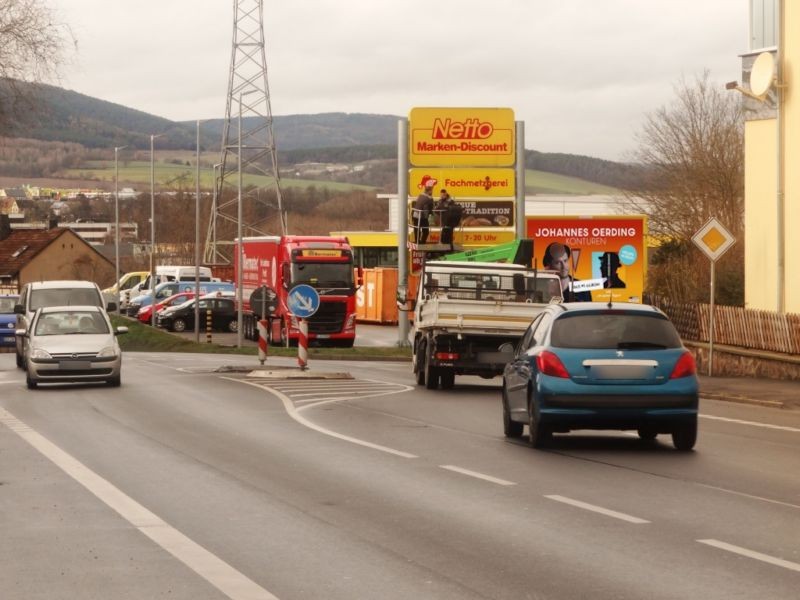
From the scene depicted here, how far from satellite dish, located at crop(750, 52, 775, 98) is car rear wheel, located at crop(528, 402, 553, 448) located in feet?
56.5

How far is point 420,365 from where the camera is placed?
28984 mm

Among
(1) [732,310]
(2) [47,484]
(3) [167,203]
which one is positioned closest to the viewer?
(2) [47,484]

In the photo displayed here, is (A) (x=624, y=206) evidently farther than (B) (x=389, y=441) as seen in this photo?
Yes

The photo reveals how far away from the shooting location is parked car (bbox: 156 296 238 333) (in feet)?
224

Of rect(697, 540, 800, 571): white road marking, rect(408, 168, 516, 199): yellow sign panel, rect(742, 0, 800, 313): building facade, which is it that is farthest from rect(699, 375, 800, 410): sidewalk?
rect(408, 168, 516, 199): yellow sign panel

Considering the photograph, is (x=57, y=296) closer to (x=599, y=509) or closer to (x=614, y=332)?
(x=614, y=332)

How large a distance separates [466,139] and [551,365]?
3021 centimetres

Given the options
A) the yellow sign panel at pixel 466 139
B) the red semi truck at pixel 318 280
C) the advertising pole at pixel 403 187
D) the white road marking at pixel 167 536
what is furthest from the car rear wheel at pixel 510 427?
the red semi truck at pixel 318 280

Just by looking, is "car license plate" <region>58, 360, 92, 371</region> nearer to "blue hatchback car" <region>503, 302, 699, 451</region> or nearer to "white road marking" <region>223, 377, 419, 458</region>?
"white road marking" <region>223, 377, 419, 458</region>

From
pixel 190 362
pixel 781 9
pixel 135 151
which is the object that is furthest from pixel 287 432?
pixel 135 151

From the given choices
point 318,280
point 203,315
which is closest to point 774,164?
point 318,280

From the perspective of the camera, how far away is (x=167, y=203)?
4791 inches

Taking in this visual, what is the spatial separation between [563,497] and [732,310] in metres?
19.4

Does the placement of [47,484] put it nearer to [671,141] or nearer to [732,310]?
[732,310]
